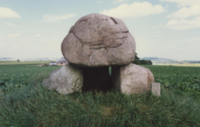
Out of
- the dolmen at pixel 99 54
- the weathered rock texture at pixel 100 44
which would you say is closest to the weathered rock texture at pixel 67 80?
the dolmen at pixel 99 54

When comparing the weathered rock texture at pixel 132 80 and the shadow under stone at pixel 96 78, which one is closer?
the weathered rock texture at pixel 132 80

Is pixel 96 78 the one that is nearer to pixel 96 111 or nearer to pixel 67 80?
pixel 67 80

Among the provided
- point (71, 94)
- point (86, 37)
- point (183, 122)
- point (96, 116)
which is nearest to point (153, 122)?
point (183, 122)

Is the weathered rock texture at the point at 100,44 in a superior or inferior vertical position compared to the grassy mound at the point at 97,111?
superior

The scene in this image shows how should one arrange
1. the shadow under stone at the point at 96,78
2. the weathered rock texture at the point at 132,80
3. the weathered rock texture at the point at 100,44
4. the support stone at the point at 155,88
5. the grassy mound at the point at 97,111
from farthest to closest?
the shadow under stone at the point at 96,78
the support stone at the point at 155,88
the weathered rock texture at the point at 132,80
the weathered rock texture at the point at 100,44
the grassy mound at the point at 97,111

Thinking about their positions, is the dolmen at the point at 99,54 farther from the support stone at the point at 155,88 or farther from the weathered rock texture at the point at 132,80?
the support stone at the point at 155,88

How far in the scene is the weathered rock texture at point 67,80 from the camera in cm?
378

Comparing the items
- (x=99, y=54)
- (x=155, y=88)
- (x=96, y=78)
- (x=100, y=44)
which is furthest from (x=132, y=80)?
(x=96, y=78)

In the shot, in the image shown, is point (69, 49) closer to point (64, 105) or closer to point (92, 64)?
point (92, 64)

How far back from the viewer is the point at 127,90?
12.3ft

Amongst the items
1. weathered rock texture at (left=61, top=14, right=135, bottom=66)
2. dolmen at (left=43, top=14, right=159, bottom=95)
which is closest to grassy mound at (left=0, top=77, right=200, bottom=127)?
dolmen at (left=43, top=14, right=159, bottom=95)

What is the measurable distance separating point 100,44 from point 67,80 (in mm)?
1196

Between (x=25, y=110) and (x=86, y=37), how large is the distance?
2.14 metres

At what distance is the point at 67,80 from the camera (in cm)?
379
